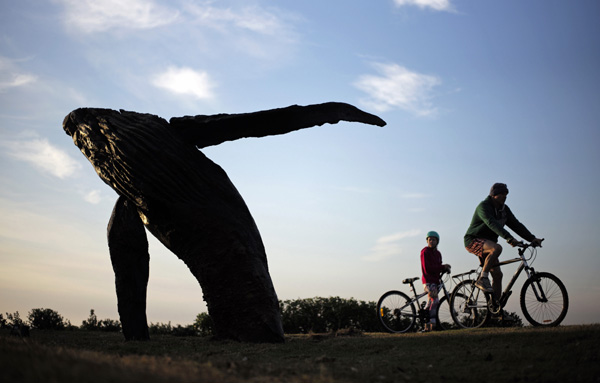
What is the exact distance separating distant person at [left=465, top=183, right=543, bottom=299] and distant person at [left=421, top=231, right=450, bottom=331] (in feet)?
3.51

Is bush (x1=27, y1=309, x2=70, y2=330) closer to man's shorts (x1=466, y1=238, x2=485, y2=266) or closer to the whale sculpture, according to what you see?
the whale sculpture

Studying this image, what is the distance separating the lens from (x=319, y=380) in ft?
14.2

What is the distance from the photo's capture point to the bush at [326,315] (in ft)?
41.1

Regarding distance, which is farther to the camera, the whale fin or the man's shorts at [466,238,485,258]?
the man's shorts at [466,238,485,258]

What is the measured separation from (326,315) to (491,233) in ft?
16.4

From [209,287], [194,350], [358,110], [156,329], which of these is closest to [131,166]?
[209,287]

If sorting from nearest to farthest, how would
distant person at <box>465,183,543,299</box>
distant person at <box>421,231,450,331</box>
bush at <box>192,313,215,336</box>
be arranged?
distant person at <box>465,183,543,299</box>
distant person at <box>421,231,450,331</box>
bush at <box>192,313,215,336</box>

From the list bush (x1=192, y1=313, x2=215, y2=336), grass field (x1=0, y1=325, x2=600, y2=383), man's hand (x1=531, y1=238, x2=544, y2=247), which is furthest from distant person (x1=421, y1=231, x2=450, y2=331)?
bush (x1=192, y1=313, x2=215, y2=336)

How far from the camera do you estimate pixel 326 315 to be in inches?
499

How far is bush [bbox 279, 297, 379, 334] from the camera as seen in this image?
41.1 ft

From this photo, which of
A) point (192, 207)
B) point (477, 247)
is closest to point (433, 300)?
point (477, 247)

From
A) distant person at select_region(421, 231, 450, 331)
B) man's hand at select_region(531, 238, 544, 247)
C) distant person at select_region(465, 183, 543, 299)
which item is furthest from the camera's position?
distant person at select_region(421, 231, 450, 331)

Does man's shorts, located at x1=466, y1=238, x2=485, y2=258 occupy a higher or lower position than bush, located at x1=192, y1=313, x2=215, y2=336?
higher

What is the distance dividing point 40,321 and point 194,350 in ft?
24.9
